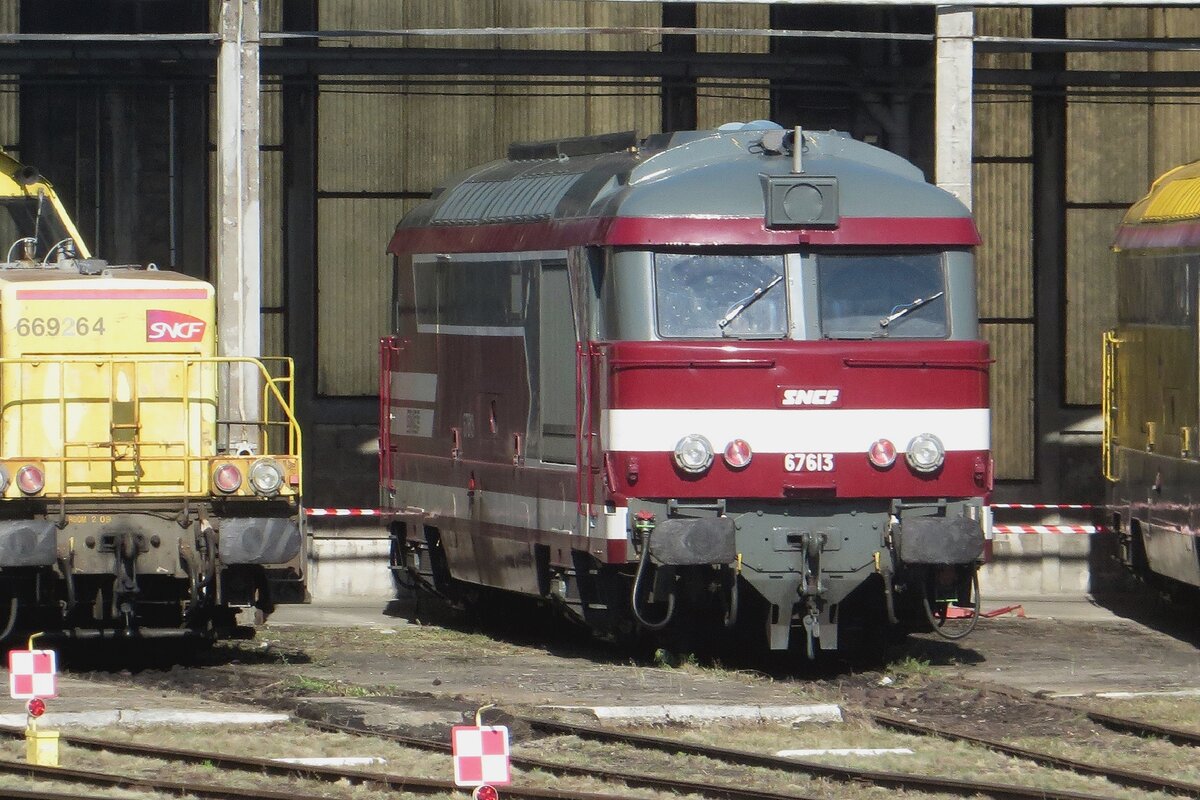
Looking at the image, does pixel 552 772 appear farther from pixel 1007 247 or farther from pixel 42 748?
pixel 1007 247

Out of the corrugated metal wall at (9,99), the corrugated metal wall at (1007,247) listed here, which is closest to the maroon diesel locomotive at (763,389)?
the corrugated metal wall at (1007,247)

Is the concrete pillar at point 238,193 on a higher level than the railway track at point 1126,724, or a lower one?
higher

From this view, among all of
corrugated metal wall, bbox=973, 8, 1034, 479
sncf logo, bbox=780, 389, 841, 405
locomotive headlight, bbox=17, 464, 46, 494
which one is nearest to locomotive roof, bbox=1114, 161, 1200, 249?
sncf logo, bbox=780, 389, 841, 405

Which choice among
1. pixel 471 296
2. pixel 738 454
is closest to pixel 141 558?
pixel 471 296

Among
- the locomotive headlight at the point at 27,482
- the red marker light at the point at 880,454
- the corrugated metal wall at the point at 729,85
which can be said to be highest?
the corrugated metal wall at the point at 729,85

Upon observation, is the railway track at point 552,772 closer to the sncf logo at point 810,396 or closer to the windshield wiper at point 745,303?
the sncf logo at point 810,396

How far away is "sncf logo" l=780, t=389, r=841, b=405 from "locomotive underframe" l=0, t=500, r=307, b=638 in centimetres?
341

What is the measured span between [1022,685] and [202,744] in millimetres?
5715

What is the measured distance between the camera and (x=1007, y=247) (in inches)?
958

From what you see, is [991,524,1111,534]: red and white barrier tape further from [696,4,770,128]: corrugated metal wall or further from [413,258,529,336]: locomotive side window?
[413,258,529,336]: locomotive side window

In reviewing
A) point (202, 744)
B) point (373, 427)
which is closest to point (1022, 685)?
point (202, 744)

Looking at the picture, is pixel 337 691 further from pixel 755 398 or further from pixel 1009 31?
pixel 1009 31

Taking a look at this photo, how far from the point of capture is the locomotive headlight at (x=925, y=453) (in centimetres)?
1492

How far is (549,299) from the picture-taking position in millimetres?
15906
